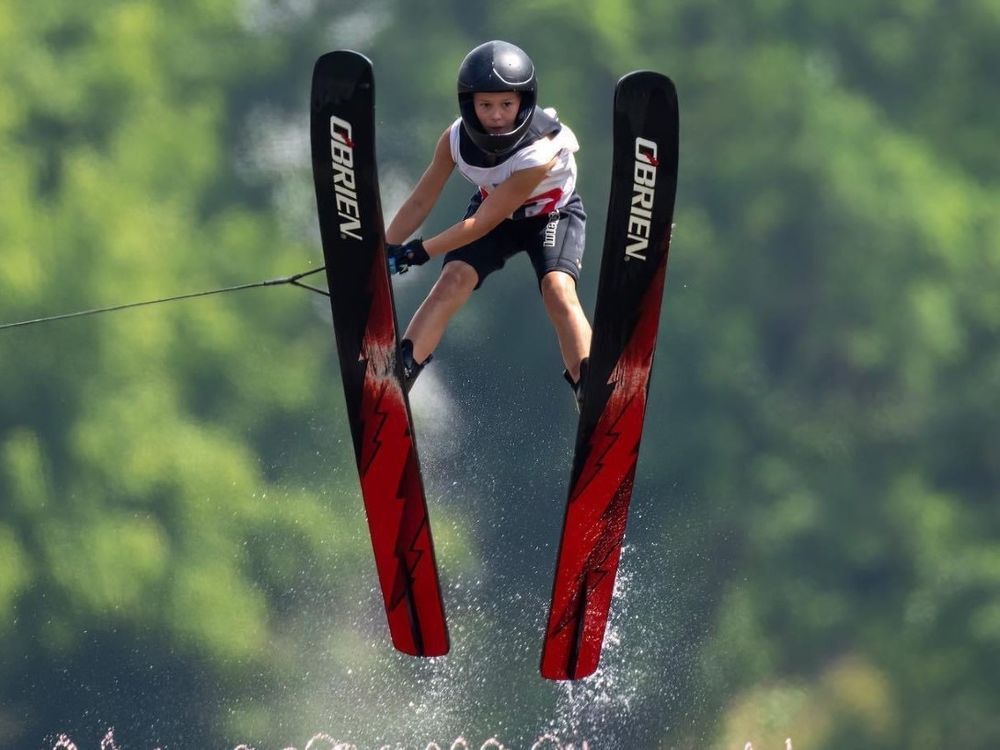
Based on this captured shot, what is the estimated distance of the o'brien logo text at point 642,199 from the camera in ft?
15.5

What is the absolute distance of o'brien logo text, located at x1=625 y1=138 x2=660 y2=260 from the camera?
4734mm

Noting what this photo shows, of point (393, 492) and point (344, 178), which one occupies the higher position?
point (344, 178)

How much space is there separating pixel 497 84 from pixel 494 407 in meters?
5.14

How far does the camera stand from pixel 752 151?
10.3 m

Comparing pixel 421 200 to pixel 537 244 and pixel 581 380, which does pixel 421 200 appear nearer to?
pixel 537 244

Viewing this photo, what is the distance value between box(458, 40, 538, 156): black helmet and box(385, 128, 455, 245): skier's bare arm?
253mm

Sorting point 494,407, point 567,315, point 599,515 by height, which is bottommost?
point 599,515

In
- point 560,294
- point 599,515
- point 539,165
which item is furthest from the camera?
point 599,515

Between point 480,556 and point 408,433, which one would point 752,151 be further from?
point 408,433

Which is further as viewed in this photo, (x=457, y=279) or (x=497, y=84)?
(x=457, y=279)

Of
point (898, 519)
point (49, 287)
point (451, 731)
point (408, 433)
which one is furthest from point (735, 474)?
point (408, 433)

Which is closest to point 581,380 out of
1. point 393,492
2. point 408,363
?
point 408,363

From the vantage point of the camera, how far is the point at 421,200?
502 cm

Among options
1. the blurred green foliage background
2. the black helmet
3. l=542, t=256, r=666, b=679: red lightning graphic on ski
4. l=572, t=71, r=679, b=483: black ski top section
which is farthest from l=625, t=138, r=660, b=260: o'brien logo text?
the blurred green foliage background
